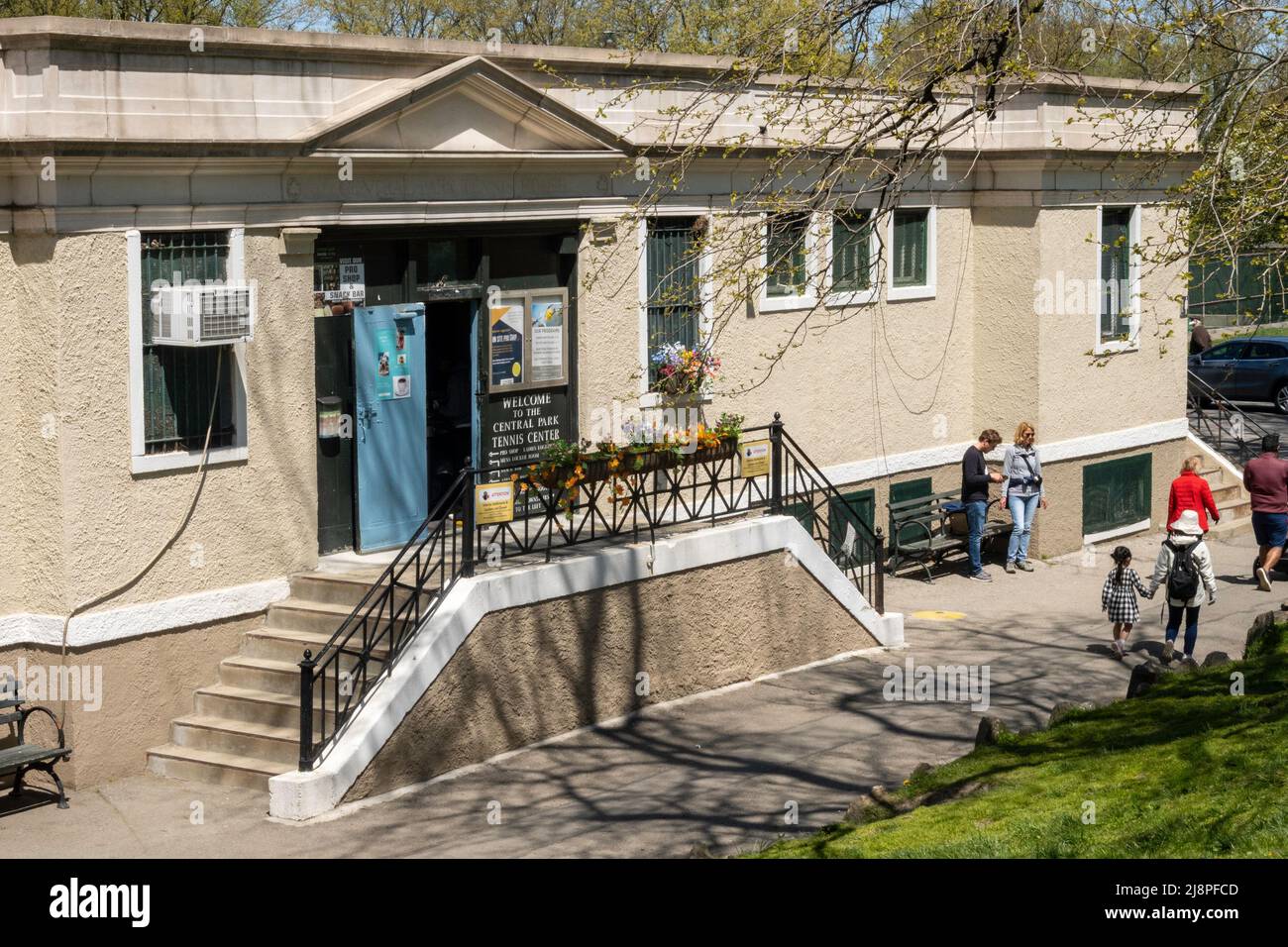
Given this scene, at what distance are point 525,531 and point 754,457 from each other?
2.75 metres

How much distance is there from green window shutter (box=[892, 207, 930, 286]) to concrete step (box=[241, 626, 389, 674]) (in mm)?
8779

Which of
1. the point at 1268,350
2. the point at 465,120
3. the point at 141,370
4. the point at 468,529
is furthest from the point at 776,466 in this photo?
the point at 1268,350

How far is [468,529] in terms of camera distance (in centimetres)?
1263

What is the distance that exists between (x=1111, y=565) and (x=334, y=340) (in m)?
10.4

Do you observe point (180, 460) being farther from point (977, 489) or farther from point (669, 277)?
point (977, 489)

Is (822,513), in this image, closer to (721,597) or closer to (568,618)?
(721,597)

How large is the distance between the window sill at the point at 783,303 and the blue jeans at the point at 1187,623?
4.62 metres

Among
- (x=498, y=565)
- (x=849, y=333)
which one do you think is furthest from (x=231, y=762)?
(x=849, y=333)

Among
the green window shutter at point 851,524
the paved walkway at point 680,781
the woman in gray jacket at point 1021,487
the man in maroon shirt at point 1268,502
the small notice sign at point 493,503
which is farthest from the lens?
the woman in gray jacket at point 1021,487

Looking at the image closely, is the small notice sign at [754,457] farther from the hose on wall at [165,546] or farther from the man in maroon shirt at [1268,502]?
the man in maroon shirt at [1268,502]

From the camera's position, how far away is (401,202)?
45.3ft

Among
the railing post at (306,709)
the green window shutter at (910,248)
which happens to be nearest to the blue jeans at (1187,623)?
the green window shutter at (910,248)

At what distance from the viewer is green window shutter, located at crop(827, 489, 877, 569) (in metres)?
17.3

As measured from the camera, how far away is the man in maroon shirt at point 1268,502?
60.6ft
